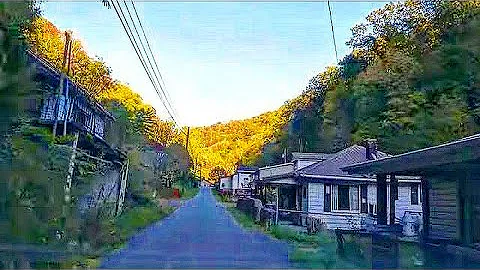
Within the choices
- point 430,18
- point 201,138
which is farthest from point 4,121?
point 201,138

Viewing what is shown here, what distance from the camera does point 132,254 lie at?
12.2m

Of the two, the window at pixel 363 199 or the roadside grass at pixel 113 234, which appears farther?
the window at pixel 363 199

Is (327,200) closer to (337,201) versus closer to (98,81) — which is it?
(337,201)

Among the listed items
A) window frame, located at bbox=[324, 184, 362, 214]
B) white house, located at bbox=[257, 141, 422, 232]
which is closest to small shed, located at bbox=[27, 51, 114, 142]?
white house, located at bbox=[257, 141, 422, 232]

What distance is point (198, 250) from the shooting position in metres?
13.5

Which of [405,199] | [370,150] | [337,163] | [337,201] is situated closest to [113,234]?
[370,150]

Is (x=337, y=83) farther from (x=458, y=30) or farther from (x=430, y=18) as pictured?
(x=458, y=30)

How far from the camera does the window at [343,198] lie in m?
27.3

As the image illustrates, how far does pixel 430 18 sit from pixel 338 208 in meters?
16.3

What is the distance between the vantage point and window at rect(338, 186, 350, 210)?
27.3 meters

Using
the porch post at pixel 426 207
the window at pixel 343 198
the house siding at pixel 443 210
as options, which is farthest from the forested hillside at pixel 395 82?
the house siding at pixel 443 210

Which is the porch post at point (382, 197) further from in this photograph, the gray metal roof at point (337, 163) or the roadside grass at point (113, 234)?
the gray metal roof at point (337, 163)

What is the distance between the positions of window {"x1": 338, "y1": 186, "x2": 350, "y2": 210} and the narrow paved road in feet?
24.2

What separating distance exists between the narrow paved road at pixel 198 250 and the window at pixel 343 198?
7373 mm
